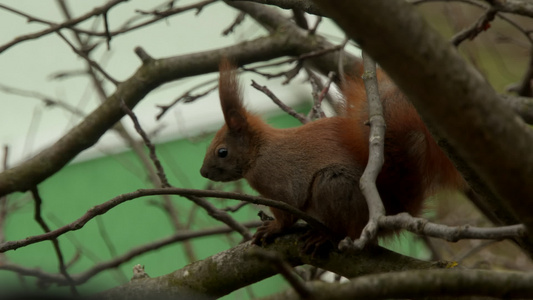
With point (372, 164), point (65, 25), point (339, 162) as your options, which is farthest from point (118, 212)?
point (372, 164)

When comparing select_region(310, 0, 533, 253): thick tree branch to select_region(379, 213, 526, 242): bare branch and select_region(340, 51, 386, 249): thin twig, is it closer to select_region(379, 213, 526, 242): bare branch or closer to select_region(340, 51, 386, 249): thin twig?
select_region(379, 213, 526, 242): bare branch

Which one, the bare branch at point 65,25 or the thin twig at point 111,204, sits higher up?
the bare branch at point 65,25

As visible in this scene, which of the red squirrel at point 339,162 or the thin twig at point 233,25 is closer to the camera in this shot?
the red squirrel at point 339,162

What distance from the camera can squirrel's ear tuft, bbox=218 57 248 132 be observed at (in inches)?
83.4

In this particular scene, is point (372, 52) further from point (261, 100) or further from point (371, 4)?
point (261, 100)

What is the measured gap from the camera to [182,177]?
14.2ft

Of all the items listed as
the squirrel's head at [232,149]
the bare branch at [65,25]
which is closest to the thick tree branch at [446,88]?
the squirrel's head at [232,149]

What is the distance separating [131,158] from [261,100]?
103 centimetres

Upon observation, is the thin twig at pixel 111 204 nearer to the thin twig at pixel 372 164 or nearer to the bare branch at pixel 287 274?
the thin twig at pixel 372 164

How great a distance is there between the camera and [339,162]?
1.99 meters

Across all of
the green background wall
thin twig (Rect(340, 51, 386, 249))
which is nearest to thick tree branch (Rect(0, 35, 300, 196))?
thin twig (Rect(340, 51, 386, 249))

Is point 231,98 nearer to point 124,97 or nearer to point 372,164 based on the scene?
point 124,97

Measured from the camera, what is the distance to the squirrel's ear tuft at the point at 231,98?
2119 mm

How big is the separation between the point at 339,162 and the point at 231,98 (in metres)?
0.43
